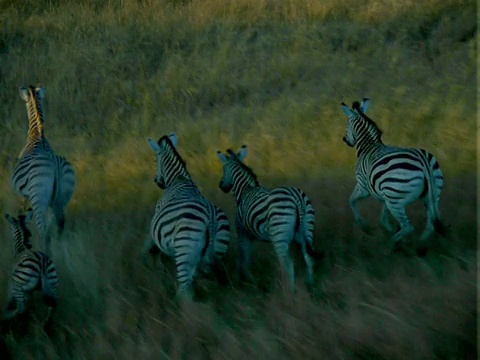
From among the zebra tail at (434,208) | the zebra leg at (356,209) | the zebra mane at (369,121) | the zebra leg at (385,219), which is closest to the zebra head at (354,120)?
the zebra mane at (369,121)

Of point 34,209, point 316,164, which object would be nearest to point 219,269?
point 34,209

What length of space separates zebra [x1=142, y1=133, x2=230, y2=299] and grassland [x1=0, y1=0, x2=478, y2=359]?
0.31 m

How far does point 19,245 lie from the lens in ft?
27.2

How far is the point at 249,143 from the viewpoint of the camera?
42.9 feet

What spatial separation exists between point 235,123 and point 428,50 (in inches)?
211

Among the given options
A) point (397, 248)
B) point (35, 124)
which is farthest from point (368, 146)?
point (35, 124)

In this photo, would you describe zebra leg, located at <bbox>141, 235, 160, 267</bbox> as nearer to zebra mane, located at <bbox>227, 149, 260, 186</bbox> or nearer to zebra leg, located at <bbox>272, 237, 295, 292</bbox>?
zebra mane, located at <bbox>227, 149, 260, 186</bbox>

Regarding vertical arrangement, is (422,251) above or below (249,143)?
below

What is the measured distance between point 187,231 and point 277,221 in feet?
3.05

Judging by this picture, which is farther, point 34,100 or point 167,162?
point 34,100

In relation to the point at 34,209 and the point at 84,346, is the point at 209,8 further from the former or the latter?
the point at 84,346

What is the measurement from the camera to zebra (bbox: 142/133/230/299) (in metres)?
7.12

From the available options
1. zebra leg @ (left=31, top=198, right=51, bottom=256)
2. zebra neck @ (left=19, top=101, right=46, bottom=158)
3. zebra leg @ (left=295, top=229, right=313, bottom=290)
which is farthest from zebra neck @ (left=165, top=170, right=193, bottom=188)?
zebra neck @ (left=19, top=101, right=46, bottom=158)

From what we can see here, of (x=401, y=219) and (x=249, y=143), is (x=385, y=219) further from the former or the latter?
(x=249, y=143)
